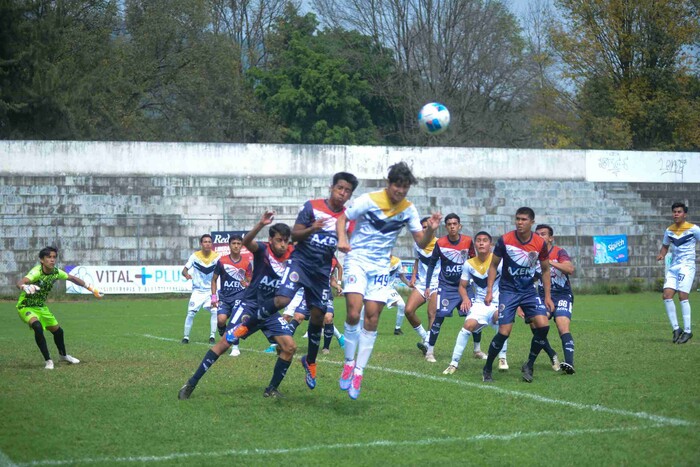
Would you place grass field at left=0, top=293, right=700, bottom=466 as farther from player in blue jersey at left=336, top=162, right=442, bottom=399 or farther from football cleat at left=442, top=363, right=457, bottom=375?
player in blue jersey at left=336, top=162, right=442, bottom=399

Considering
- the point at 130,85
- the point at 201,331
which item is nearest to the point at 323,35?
the point at 130,85

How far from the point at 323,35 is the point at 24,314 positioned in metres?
39.1

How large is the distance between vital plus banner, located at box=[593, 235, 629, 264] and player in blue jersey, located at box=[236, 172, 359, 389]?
26.4 metres

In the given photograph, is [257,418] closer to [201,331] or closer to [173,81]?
[201,331]

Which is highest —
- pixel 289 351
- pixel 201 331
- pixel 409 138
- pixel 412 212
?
pixel 409 138

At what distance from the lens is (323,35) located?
49.5 m

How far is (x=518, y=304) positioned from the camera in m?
10.9

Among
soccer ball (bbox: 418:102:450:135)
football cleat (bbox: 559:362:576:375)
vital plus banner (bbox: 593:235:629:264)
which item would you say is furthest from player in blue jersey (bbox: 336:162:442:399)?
vital plus banner (bbox: 593:235:629:264)

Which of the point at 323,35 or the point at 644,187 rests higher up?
the point at 323,35

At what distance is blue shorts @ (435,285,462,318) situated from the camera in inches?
533

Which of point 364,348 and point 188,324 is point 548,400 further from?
point 188,324

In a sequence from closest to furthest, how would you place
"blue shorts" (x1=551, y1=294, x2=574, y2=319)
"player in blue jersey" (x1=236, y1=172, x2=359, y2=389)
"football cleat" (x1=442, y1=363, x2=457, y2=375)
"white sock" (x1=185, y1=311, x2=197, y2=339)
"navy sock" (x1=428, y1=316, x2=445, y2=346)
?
"player in blue jersey" (x1=236, y1=172, x2=359, y2=389), "football cleat" (x1=442, y1=363, x2=457, y2=375), "blue shorts" (x1=551, y1=294, x2=574, y2=319), "navy sock" (x1=428, y1=316, x2=445, y2=346), "white sock" (x1=185, y1=311, x2=197, y2=339)

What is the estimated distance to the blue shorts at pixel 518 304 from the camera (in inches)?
425

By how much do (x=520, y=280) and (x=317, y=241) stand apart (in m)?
2.88
